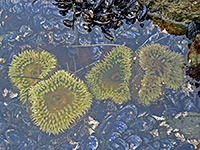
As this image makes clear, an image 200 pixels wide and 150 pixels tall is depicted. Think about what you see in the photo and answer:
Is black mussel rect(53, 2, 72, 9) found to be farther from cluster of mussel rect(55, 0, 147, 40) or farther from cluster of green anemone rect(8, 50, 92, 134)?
cluster of green anemone rect(8, 50, 92, 134)

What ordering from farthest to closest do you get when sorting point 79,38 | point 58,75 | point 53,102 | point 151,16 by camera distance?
point 79,38
point 151,16
point 58,75
point 53,102

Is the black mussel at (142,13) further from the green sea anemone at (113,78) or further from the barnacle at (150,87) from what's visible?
the barnacle at (150,87)

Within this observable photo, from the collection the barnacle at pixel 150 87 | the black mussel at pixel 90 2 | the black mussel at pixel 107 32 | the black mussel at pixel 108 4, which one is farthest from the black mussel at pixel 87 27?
the barnacle at pixel 150 87

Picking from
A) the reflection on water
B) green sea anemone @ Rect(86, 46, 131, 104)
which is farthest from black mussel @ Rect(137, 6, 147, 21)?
green sea anemone @ Rect(86, 46, 131, 104)

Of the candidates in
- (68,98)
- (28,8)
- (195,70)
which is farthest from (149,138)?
(28,8)

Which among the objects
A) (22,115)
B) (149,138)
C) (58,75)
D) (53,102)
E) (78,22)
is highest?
(78,22)

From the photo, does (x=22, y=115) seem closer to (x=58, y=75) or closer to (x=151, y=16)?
(x=58, y=75)

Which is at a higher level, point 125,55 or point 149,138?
point 125,55

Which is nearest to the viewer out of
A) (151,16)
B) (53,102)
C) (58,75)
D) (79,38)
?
(53,102)

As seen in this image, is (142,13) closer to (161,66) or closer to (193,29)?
(193,29)
